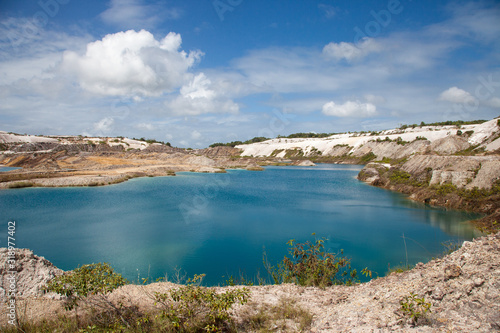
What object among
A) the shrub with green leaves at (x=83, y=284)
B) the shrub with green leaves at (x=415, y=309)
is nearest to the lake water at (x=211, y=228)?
the shrub with green leaves at (x=83, y=284)

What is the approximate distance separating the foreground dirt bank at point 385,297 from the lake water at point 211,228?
368cm

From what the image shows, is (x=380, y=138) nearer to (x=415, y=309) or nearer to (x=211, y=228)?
(x=211, y=228)

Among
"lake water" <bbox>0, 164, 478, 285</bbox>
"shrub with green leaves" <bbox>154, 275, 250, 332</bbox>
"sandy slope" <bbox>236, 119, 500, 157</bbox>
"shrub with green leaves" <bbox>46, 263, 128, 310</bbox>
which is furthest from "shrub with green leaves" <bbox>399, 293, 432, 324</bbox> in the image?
"sandy slope" <bbox>236, 119, 500, 157</bbox>

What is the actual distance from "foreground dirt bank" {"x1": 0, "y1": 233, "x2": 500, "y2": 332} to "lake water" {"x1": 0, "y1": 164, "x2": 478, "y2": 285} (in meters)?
3.68

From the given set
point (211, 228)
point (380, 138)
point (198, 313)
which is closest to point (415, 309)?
point (198, 313)

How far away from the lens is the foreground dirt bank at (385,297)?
468cm

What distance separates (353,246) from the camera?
45.0 ft

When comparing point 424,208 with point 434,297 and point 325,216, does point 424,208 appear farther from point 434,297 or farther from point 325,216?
point 434,297

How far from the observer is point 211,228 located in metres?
16.8

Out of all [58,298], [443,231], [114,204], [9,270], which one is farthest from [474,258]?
[114,204]

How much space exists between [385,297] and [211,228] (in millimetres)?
12174

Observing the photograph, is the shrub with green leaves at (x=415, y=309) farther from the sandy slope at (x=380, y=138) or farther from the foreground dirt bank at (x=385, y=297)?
the sandy slope at (x=380, y=138)

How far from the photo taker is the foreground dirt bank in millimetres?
4680

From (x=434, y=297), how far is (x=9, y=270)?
920 centimetres
